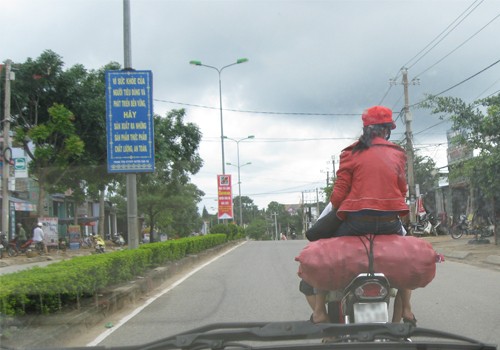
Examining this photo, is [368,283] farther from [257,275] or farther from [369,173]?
[257,275]

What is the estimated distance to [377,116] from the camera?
3832 millimetres

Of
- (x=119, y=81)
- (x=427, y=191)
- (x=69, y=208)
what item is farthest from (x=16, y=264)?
(x=69, y=208)

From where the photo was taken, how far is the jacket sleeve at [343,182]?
3.69 meters

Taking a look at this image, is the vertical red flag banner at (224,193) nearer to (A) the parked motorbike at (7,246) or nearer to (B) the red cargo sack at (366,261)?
(A) the parked motorbike at (7,246)

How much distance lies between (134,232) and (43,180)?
10.6 metres

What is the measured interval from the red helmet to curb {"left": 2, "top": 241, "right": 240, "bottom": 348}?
3.91 meters

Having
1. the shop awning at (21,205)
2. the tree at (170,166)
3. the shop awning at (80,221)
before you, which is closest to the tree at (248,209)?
the shop awning at (80,221)

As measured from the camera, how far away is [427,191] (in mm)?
37750

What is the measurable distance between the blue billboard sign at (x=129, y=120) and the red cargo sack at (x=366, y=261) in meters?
9.58

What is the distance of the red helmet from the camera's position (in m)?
3.83

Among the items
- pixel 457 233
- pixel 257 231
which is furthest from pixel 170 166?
pixel 257 231

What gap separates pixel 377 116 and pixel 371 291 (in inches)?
47.7

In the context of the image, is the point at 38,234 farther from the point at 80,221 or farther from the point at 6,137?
the point at 80,221

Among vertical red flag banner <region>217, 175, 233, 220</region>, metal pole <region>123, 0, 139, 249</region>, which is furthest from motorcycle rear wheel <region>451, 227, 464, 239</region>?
metal pole <region>123, 0, 139, 249</region>
